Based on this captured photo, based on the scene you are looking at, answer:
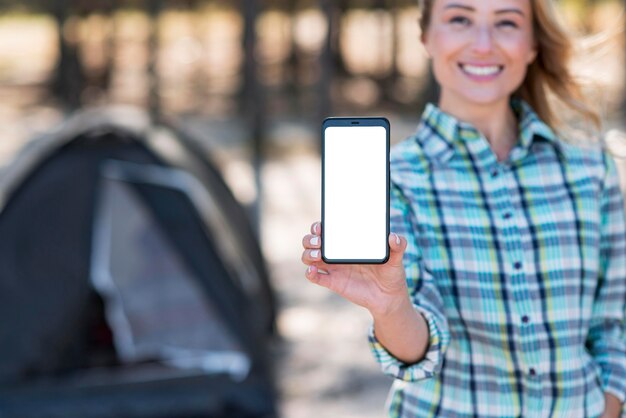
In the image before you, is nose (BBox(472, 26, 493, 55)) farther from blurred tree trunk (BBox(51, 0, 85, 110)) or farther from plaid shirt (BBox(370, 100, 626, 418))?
blurred tree trunk (BBox(51, 0, 85, 110))

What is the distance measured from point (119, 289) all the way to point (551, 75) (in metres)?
2.76

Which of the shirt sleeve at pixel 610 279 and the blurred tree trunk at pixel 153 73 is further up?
the blurred tree trunk at pixel 153 73

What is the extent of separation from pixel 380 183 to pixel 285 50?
13583 millimetres

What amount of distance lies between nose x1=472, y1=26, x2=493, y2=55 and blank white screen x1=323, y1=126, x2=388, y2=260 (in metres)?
0.40

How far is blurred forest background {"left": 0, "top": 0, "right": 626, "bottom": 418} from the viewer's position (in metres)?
5.54

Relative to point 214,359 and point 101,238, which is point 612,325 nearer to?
point 214,359

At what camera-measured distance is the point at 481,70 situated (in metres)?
1.97

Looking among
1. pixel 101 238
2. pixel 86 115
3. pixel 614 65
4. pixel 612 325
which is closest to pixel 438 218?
pixel 612 325

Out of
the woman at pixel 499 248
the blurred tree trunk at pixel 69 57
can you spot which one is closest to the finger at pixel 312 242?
the woman at pixel 499 248

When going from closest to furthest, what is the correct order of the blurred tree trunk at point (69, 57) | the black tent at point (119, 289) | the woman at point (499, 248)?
the woman at point (499, 248), the black tent at point (119, 289), the blurred tree trunk at point (69, 57)

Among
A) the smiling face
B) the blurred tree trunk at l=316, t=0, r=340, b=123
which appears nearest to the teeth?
the smiling face

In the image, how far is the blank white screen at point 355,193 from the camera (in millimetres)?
1618

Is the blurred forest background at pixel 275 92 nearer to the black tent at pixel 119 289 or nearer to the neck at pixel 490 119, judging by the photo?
the black tent at pixel 119 289

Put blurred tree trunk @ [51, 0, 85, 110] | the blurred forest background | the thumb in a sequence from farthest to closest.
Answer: blurred tree trunk @ [51, 0, 85, 110]
the blurred forest background
the thumb
